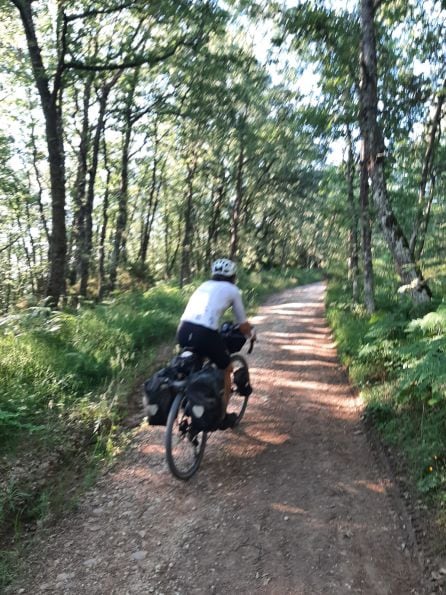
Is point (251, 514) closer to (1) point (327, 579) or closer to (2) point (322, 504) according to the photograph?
(2) point (322, 504)

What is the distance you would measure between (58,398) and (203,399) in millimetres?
2550

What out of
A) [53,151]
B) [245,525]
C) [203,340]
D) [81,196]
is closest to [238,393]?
[203,340]

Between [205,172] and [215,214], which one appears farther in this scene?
[215,214]

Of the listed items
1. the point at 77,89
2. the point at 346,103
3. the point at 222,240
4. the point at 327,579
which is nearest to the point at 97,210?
the point at 222,240

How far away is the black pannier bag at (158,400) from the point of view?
15.8ft

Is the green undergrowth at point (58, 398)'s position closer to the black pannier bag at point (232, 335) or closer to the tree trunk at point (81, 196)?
the black pannier bag at point (232, 335)

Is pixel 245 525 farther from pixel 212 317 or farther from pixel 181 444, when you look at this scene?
pixel 212 317

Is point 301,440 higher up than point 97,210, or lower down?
lower down

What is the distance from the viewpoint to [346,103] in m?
11.0

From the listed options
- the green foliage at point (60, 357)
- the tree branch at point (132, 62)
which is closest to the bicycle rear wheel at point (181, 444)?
the green foliage at point (60, 357)

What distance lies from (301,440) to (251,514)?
1672mm

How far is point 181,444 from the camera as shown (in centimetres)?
505

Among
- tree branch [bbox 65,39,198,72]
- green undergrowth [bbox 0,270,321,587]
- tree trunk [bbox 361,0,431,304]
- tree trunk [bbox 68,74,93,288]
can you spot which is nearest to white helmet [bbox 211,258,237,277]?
green undergrowth [bbox 0,270,321,587]

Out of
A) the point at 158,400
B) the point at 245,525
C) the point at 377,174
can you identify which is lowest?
the point at 245,525
